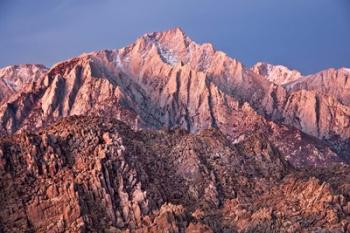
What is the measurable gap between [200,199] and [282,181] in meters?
11.9

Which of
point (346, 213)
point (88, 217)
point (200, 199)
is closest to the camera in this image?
point (88, 217)

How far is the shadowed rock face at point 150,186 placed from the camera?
10706cm

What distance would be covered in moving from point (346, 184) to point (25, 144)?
38.4 meters

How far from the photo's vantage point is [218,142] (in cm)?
13800

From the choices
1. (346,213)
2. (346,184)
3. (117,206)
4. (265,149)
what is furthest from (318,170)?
(117,206)

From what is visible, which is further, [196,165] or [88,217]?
[196,165]

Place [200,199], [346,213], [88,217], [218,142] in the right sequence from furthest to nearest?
[218,142]
[200,199]
[346,213]
[88,217]

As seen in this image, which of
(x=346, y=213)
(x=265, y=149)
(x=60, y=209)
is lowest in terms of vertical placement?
(x=346, y=213)

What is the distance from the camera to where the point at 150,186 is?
120 m

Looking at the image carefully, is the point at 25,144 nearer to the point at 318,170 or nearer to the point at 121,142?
the point at 121,142

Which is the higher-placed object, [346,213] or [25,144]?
[25,144]

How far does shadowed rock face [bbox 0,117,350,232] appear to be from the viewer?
351 feet

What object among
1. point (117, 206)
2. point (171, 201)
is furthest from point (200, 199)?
point (117, 206)

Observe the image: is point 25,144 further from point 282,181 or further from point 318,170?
point 318,170
